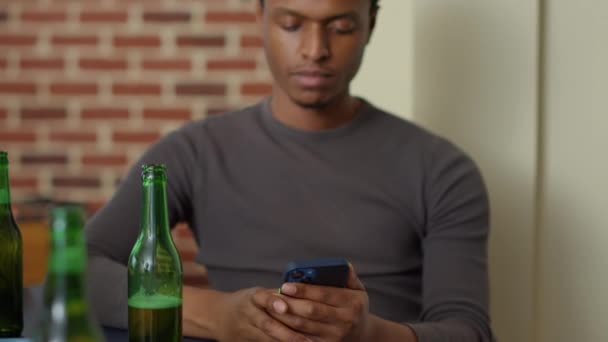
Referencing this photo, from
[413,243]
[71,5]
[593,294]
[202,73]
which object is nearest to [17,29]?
[71,5]

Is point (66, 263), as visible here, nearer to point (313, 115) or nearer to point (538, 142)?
point (313, 115)

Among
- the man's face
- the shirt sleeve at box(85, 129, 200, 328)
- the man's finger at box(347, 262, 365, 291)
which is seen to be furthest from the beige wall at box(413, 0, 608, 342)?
the man's finger at box(347, 262, 365, 291)

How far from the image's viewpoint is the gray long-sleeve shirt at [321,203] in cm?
139

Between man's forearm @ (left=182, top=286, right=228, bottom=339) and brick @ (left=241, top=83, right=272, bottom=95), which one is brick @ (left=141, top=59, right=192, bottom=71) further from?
man's forearm @ (left=182, top=286, right=228, bottom=339)

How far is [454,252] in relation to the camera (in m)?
1.33

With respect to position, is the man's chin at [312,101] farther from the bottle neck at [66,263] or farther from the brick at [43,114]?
the brick at [43,114]

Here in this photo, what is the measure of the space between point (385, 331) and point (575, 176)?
741mm

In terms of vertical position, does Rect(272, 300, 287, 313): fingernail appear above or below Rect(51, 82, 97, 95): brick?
below

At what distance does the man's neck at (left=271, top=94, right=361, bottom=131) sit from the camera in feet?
4.96

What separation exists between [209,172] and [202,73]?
121 cm

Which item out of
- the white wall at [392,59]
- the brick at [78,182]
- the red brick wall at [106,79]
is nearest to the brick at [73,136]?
the red brick wall at [106,79]

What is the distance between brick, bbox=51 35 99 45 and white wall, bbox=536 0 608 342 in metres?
1.56

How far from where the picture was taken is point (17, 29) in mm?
2664

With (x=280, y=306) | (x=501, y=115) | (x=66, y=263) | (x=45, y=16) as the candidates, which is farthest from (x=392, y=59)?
(x=45, y=16)
